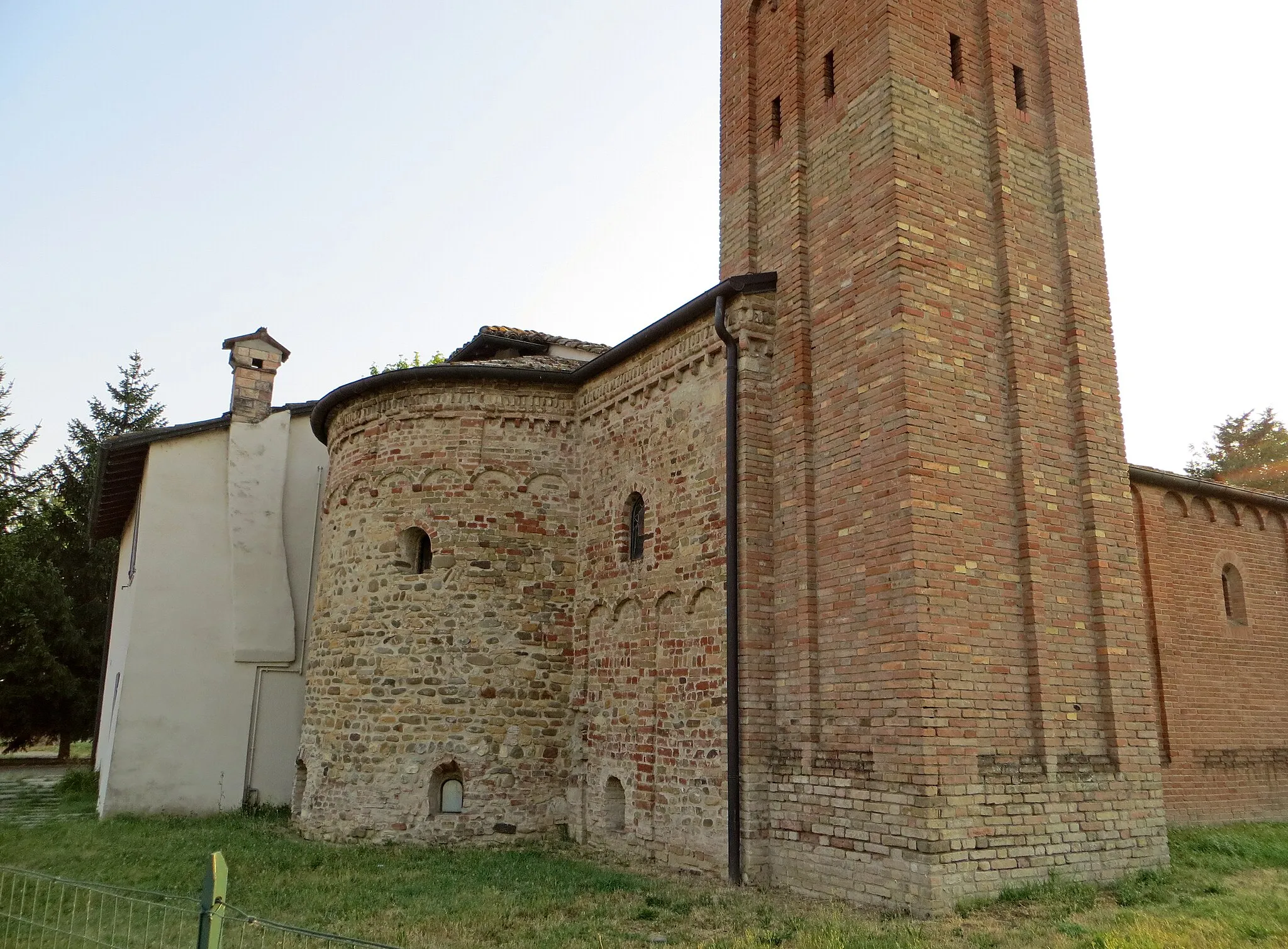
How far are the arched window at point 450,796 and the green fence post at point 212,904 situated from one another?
7.20 metres

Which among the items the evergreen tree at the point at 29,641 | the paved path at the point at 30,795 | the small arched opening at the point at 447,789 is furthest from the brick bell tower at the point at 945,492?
the evergreen tree at the point at 29,641

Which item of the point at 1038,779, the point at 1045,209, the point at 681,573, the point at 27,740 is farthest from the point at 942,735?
the point at 27,740

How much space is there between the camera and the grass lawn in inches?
257

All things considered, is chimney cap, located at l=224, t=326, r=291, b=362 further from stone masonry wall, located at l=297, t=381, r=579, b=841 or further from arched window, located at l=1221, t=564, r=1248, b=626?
arched window, located at l=1221, t=564, r=1248, b=626

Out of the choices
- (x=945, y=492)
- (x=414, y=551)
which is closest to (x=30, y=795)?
(x=414, y=551)

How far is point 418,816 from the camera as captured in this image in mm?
11359

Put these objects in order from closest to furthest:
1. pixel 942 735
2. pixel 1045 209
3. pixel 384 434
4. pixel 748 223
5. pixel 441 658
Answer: pixel 942 735 → pixel 1045 209 → pixel 748 223 → pixel 441 658 → pixel 384 434

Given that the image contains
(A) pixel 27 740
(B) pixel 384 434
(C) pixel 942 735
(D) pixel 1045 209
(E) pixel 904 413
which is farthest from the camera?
(A) pixel 27 740

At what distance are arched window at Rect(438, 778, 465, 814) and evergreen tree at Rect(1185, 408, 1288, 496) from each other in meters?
28.5

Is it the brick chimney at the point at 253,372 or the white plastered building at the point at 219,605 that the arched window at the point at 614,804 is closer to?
the white plastered building at the point at 219,605

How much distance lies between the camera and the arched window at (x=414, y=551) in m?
12.4

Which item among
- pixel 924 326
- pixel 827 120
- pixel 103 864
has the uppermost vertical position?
pixel 827 120

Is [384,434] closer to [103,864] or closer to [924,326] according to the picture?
[103,864]

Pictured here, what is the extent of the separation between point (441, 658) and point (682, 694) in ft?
11.4
